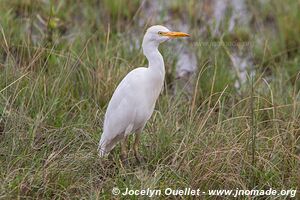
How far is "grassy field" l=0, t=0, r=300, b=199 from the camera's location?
4.02 metres

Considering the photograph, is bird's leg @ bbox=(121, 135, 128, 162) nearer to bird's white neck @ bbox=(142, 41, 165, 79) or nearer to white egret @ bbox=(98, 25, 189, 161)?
white egret @ bbox=(98, 25, 189, 161)

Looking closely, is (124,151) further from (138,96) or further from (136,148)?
(138,96)

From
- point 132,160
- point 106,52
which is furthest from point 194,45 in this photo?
point 132,160

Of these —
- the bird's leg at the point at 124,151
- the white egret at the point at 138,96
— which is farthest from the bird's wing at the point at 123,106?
the bird's leg at the point at 124,151

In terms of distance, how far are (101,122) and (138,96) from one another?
0.61 m

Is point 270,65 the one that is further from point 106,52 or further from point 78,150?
point 78,150

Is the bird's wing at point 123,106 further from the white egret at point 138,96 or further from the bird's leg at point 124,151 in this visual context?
the bird's leg at point 124,151

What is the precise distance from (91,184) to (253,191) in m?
0.86

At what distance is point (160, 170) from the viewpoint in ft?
13.5

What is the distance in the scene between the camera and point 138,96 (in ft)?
14.3

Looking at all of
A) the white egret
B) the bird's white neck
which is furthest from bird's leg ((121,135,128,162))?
the bird's white neck

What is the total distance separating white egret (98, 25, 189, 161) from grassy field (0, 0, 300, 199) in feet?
0.54

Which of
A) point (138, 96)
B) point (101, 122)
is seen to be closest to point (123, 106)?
point (138, 96)

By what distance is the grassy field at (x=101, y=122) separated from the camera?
4023mm
